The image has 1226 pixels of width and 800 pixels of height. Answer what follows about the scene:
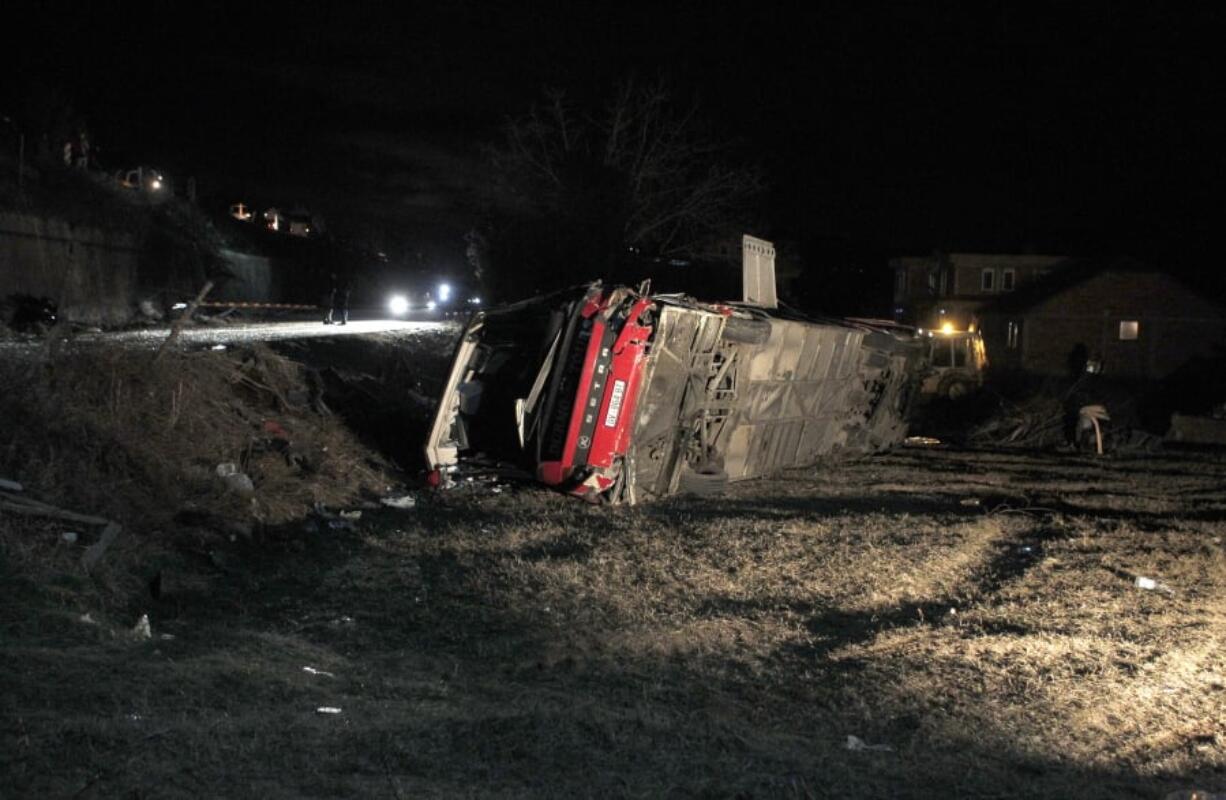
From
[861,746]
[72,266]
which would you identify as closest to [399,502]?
[861,746]

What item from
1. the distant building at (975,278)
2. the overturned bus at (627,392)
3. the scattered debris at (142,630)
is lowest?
the scattered debris at (142,630)

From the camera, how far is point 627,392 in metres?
11.6

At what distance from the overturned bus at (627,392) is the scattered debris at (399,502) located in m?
0.52

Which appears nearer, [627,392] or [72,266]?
[627,392]

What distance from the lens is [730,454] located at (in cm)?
1445

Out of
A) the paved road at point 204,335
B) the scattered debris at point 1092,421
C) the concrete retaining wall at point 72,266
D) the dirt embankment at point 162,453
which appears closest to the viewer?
the dirt embankment at point 162,453

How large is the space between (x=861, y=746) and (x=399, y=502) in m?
7.51

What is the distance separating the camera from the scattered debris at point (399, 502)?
39.8ft

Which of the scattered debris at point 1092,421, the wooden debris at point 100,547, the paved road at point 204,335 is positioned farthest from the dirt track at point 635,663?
the scattered debris at point 1092,421

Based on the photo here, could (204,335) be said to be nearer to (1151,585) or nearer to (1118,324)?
(1151,585)

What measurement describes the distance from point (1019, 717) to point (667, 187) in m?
25.6

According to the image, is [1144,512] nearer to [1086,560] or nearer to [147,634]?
[1086,560]

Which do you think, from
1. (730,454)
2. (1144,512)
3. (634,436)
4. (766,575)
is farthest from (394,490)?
(1144,512)

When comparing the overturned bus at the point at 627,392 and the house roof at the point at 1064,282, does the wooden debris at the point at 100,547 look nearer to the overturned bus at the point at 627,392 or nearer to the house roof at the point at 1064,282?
the overturned bus at the point at 627,392
